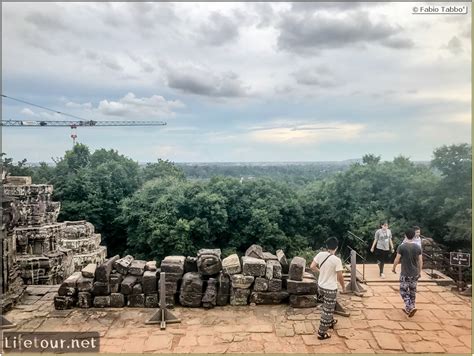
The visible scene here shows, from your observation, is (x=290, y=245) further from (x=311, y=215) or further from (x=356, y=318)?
(x=356, y=318)

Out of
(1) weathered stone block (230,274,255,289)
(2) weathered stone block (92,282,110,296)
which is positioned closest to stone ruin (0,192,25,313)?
(2) weathered stone block (92,282,110,296)

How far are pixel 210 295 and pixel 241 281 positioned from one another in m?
0.59

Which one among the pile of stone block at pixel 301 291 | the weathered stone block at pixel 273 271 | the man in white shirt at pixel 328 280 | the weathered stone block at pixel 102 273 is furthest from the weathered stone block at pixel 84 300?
the man in white shirt at pixel 328 280

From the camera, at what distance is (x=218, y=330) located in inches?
243

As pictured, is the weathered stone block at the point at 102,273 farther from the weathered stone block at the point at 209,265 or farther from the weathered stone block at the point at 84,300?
the weathered stone block at the point at 209,265

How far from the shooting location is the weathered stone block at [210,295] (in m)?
6.89

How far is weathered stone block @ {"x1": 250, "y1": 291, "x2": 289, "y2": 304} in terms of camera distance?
23.1 feet

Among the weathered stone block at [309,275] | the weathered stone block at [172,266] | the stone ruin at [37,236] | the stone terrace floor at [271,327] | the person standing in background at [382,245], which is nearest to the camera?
the stone terrace floor at [271,327]

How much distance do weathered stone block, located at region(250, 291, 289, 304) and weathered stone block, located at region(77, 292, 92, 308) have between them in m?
2.83

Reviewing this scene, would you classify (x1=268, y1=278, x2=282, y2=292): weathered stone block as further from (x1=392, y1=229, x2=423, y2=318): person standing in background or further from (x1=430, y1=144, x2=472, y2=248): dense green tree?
(x1=430, y1=144, x2=472, y2=248): dense green tree

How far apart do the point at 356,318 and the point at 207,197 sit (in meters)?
21.6

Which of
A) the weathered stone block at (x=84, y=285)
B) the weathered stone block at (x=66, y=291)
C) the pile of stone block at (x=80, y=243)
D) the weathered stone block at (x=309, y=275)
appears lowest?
the pile of stone block at (x=80, y=243)

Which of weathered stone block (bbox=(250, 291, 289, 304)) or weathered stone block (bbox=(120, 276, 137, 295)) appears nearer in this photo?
weathered stone block (bbox=(120, 276, 137, 295))

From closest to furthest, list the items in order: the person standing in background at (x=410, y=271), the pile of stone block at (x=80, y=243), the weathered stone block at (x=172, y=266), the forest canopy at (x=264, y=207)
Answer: the person standing in background at (x=410, y=271), the weathered stone block at (x=172, y=266), the pile of stone block at (x=80, y=243), the forest canopy at (x=264, y=207)
